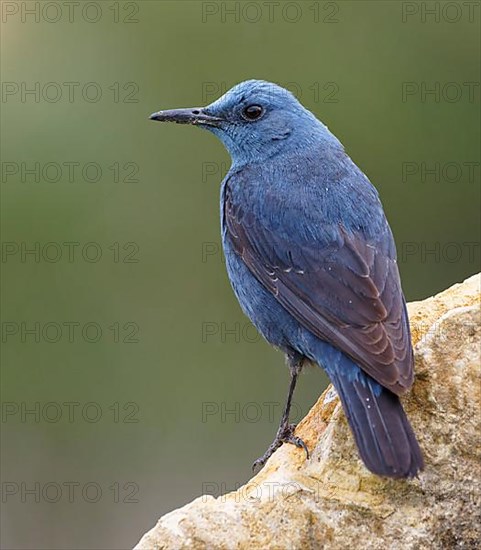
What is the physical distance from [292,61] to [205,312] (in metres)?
2.33

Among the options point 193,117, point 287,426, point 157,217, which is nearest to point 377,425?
point 287,426

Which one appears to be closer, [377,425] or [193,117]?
[377,425]

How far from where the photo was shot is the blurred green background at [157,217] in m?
9.98

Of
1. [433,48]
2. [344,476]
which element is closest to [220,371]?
[433,48]

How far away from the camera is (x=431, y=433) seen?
5.31 metres

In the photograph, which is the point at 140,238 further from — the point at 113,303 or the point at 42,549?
the point at 42,549

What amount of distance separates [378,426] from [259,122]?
2.32 meters

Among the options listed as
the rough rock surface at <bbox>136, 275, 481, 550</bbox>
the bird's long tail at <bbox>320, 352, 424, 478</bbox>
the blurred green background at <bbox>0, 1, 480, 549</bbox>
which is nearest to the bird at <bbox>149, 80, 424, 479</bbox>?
the bird's long tail at <bbox>320, 352, 424, 478</bbox>

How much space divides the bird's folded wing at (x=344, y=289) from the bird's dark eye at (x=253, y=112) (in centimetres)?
72

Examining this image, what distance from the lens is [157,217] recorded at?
35.1ft

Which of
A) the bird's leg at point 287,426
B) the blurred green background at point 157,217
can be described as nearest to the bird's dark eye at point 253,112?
the bird's leg at point 287,426

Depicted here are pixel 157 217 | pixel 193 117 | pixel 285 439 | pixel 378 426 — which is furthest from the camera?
pixel 157 217

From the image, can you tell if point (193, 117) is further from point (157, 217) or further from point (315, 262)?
point (157, 217)

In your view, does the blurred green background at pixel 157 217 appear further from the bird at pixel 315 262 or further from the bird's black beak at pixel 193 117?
the bird at pixel 315 262
